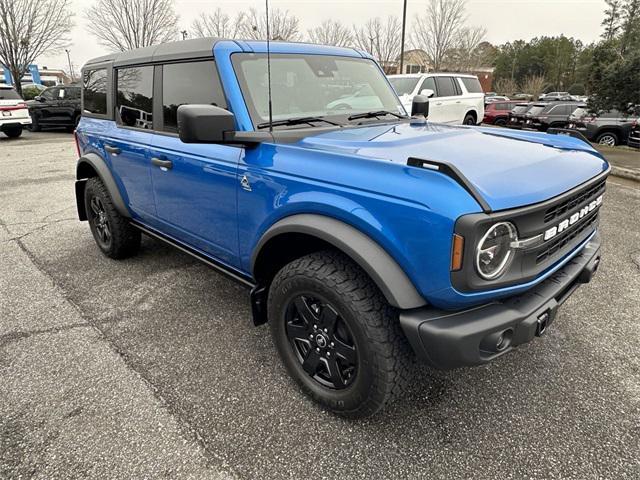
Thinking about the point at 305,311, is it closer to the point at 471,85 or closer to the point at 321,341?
the point at 321,341

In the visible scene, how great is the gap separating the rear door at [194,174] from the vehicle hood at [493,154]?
57 cm

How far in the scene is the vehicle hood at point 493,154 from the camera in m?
1.79

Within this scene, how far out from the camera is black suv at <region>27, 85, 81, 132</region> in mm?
16062

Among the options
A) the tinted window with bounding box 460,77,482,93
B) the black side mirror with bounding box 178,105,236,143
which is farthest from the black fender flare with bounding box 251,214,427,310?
the tinted window with bounding box 460,77,482,93

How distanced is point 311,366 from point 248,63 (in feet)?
5.87

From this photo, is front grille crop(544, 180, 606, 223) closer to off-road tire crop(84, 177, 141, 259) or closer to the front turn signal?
the front turn signal

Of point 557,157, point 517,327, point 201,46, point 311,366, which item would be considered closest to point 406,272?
point 517,327

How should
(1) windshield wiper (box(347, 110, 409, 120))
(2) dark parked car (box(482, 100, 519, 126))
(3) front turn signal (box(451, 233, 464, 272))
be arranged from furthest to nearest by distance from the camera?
(2) dark parked car (box(482, 100, 519, 126)) → (1) windshield wiper (box(347, 110, 409, 120)) → (3) front turn signal (box(451, 233, 464, 272))

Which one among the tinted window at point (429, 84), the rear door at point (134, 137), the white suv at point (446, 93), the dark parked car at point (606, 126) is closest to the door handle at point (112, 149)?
the rear door at point (134, 137)

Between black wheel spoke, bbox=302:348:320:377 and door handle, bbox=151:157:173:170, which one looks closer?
black wheel spoke, bbox=302:348:320:377

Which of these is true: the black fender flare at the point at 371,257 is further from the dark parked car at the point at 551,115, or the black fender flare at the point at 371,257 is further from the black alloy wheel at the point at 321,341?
the dark parked car at the point at 551,115

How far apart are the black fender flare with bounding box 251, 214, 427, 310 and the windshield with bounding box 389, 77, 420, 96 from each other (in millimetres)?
9255

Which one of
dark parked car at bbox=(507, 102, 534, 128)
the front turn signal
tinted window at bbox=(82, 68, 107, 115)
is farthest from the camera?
dark parked car at bbox=(507, 102, 534, 128)

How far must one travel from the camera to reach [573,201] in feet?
6.89
